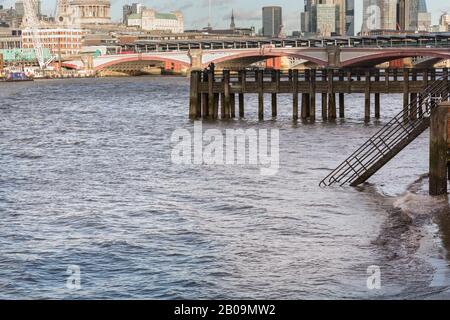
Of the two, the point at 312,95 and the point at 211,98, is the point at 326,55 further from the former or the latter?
the point at 312,95

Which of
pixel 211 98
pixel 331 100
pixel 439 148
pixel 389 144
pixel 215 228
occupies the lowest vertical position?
pixel 331 100

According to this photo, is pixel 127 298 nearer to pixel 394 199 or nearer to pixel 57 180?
pixel 394 199

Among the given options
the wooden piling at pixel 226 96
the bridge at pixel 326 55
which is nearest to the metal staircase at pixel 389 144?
the wooden piling at pixel 226 96

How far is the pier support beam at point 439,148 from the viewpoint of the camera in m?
29.0

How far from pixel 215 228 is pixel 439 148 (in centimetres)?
646

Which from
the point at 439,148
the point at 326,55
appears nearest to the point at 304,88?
the point at 439,148

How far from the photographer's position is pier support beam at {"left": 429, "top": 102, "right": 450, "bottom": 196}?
95.1 feet

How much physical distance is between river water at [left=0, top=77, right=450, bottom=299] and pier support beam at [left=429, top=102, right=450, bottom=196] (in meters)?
0.45

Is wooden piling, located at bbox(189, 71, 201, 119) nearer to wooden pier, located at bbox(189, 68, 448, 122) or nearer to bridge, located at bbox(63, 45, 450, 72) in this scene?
wooden pier, located at bbox(189, 68, 448, 122)

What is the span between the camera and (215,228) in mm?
28125

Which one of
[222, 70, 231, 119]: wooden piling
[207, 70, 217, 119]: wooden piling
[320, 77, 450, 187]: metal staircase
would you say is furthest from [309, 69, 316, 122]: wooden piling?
[320, 77, 450, 187]: metal staircase

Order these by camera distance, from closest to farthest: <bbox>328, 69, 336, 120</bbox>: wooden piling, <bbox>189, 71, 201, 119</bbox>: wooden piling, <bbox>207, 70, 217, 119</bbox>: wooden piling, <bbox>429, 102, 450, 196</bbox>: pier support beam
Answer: <bbox>429, 102, 450, 196</bbox>: pier support beam
<bbox>328, 69, 336, 120</bbox>: wooden piling
<bbox>189, 71, 201, 119</bbox>: wooden piling
<bbox>207, 70, 217, 119</bbox>: wooden piling
